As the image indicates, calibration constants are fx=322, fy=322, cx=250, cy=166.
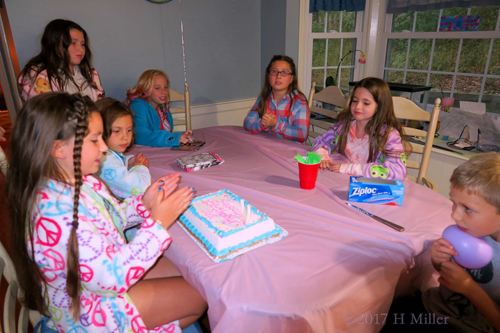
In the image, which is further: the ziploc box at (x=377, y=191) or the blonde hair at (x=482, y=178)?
the ziploc box at (x=377, y=191)

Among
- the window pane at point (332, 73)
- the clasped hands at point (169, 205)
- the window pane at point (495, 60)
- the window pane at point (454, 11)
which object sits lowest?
the clasped hands at point (169, 205)

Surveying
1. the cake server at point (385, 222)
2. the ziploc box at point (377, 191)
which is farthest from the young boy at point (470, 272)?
the ziploc box at point (377, 191)

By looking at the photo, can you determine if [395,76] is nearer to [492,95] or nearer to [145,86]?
[492,95]

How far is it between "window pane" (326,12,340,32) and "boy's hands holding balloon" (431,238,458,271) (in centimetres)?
287

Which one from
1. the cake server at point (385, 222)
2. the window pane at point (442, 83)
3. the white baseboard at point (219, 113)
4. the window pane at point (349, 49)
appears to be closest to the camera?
the cake server at point (385, 222)

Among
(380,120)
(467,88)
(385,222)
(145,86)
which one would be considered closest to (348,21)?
(467,88)

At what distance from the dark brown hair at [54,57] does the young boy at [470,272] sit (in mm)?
2344

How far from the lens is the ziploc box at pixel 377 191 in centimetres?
112

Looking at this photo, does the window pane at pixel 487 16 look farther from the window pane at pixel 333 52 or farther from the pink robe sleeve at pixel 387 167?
the pink robe sleeve at pixel 387 167

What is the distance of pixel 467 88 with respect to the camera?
274 centimetres

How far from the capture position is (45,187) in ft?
2.70

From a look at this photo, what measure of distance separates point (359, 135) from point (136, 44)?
7.50 feet

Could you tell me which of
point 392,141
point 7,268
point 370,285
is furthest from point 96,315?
point 392,141

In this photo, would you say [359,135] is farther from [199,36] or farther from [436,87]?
[199,36]
